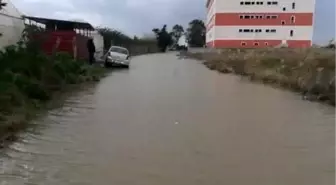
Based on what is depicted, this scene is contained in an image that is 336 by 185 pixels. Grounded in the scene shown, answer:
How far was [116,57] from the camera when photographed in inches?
1244

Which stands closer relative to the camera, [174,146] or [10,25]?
[174,146]

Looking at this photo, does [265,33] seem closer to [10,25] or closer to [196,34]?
[196,34]

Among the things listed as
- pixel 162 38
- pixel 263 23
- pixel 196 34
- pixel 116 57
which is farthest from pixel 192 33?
pixel 116 57

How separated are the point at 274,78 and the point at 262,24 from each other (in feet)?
201

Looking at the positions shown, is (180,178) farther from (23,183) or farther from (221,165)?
(23,183)

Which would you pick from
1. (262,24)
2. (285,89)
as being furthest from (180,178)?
(262,24)

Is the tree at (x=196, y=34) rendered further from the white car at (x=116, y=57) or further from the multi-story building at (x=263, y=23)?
the white car at (x=116, y=57)

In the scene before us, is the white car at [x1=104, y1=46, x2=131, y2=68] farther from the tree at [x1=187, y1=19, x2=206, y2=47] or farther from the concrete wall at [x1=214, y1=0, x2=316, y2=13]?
the tree at [x1=187, y1=19, x2=206, y2=47]

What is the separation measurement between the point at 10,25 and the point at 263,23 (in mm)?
67459

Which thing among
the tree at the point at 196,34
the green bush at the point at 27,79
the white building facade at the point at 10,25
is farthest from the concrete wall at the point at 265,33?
the green bush at the point at 27,79

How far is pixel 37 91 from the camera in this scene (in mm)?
12609

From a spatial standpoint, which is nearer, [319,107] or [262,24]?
[319,107]

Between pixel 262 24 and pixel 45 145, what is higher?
pixel 262 24

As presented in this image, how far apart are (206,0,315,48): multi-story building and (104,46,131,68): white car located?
51040 mm
